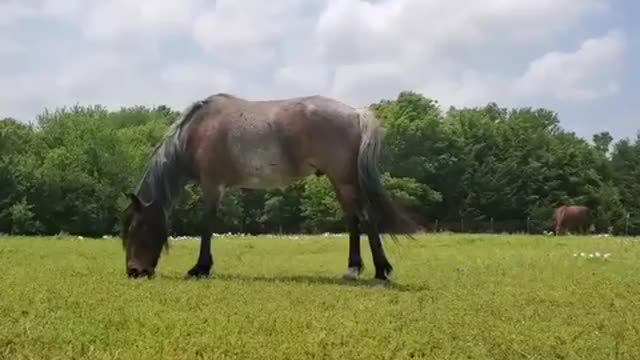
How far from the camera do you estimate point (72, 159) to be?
3113 inches

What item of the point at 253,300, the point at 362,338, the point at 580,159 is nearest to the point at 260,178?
the point at 253,300

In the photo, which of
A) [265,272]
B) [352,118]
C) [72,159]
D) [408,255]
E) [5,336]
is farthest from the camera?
[72,159]

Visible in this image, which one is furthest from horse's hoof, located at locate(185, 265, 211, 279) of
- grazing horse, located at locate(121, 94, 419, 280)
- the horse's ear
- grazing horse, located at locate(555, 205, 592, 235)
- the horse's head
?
grazing horse, located at locate(555, 205, 592, 235)

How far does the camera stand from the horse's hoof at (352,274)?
42.9 feet

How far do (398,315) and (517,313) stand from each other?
1295mm

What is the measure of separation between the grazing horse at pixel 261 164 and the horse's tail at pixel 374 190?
0.01m

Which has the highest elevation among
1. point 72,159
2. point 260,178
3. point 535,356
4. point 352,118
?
point 72,159

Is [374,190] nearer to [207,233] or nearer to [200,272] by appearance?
[207,233]

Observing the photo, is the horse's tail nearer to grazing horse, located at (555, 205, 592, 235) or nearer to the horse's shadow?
the horse's shadow

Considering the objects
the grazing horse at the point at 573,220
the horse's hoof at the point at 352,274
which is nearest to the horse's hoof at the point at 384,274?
the horse's hoof at the point at 352,274

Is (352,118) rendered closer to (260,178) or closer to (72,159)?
(260,178)

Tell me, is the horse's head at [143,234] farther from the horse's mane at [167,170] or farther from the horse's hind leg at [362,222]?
the horse's hind leg at [362,222]

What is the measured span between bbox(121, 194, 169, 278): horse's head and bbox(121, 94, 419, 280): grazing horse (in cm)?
1

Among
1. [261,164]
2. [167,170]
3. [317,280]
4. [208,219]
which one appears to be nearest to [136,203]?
[167,170]
